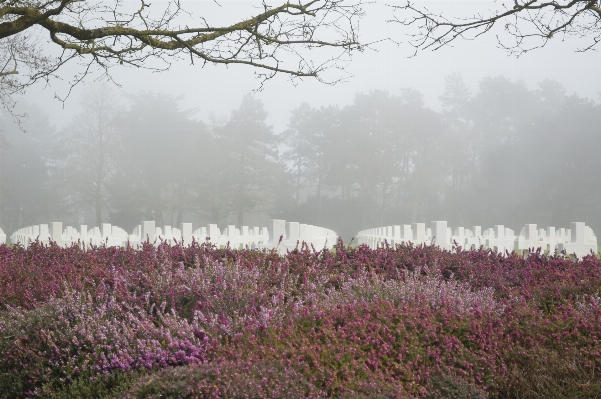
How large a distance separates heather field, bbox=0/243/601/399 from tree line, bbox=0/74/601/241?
2736 centimetres

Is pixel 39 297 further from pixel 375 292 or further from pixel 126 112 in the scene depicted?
pixel 126 112

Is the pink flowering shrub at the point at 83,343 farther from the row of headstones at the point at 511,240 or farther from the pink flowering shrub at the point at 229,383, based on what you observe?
the row of headstones at the point at 511,240

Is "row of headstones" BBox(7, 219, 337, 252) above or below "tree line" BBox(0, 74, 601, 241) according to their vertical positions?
below

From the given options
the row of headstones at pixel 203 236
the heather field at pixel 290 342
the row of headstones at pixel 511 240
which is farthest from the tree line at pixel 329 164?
the heather field at pixel 290 342

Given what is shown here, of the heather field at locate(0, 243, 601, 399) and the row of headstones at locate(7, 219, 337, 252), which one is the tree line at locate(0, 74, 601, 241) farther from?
the heather field at locate(0, 243, 601, 399)

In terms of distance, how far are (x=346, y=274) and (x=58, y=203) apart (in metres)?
31.4

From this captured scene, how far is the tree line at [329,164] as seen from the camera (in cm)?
3144

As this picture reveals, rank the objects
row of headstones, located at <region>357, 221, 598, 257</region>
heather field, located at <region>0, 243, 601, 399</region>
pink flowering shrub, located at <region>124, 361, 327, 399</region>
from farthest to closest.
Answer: row of headstones, located at <region>357, 221, 598, 257</region> → heather field, located at <region>0, 243, 601, 399</region> → pink flowering shrub, located at <region>124, 361, 327, 399</region>

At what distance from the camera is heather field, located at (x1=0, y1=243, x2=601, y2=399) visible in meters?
2.84

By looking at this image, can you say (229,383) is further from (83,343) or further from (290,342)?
(83,343)

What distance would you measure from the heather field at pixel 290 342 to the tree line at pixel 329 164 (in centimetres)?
2736

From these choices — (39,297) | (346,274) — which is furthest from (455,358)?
(39,297)

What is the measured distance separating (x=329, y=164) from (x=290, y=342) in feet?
106

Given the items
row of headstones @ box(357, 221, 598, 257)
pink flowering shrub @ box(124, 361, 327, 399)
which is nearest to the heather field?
pink flowering shrub @ box(124, 361, 327, 399)
